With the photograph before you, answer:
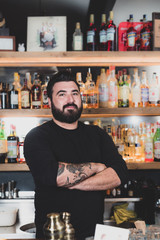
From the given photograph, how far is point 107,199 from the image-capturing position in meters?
2.42

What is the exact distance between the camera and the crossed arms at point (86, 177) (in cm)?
137

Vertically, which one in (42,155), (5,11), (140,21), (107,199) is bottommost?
(107,199)

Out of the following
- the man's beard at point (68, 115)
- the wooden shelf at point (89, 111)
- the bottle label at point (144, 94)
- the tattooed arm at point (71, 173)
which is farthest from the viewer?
the bottle label at point (144, 94)

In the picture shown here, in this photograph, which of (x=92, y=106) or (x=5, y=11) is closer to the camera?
(x=92, y=106)

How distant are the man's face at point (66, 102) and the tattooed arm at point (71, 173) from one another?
312 mm

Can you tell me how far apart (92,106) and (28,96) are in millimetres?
560

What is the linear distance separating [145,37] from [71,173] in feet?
4.68

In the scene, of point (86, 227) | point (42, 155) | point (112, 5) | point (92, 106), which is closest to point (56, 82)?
point (42, 155)

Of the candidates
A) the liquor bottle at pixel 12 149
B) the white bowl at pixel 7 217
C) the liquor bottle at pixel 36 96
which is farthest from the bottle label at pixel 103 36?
the white bowl at pixel 7 217

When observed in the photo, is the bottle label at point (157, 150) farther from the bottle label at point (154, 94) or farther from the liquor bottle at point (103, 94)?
the liquor bottle at point (103, 94)

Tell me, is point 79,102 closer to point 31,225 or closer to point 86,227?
point 86,227

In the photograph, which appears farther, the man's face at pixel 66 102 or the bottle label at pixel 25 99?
the bottle label at pixel 25 99

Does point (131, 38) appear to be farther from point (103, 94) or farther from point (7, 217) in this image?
point (7, 217)

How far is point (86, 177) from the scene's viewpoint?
141cm
